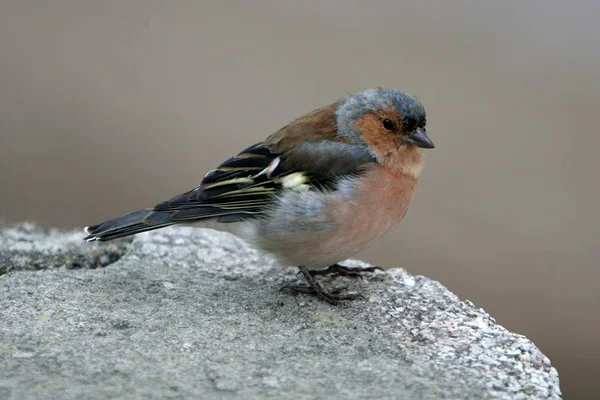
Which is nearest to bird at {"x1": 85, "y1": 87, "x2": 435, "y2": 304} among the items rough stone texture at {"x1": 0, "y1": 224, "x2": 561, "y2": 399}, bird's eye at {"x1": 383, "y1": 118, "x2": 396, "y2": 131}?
bird's eye at {"x1": 383, "y1": 118, "x2": 396, "y2": 131}

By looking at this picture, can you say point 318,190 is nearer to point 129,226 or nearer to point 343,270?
point 343,270

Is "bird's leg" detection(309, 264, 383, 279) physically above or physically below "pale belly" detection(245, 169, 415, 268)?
below

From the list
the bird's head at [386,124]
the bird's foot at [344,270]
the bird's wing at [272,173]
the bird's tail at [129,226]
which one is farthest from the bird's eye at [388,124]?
the bird's tail at [129,226]

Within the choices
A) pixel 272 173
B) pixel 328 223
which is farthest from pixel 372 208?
pixel 272 173

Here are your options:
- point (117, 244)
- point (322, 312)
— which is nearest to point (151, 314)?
point (322, 312)

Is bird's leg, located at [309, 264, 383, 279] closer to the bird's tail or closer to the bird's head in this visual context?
the bird's head

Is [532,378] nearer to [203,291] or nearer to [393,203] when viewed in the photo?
[393,203]
